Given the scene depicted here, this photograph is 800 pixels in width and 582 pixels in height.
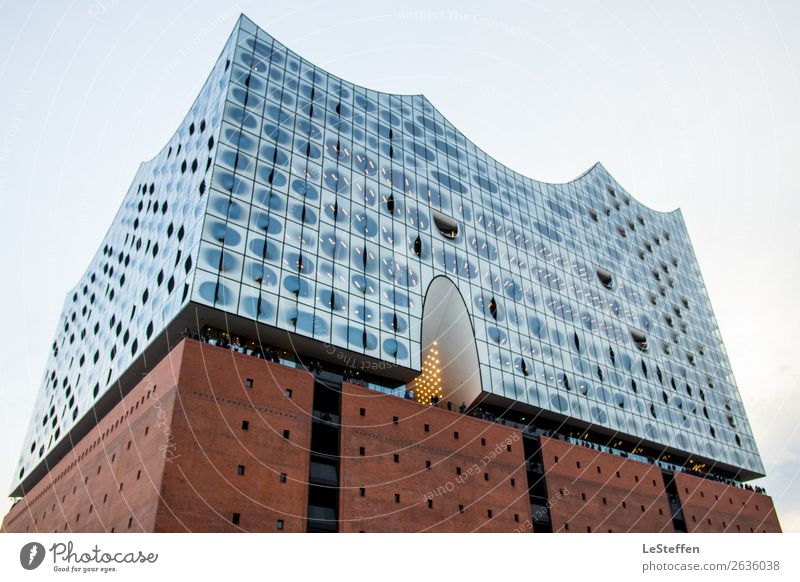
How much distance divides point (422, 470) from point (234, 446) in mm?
8521

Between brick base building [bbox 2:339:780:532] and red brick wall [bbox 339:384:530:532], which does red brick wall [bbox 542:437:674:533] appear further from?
red brick wall [bbox 339:384:530:532]

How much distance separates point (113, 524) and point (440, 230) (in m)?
21.8

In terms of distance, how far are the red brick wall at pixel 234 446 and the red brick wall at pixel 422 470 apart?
228cm

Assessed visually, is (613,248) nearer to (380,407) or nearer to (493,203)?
(493,203)

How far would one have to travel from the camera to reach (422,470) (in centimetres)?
2767

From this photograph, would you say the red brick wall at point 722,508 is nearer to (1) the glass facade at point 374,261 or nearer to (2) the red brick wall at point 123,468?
(1) the glass facade at point 374,261

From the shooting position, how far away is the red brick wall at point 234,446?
21.2 meters

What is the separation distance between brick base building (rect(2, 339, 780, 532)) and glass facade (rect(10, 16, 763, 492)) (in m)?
2.84

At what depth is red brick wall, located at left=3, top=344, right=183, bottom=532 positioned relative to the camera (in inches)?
864

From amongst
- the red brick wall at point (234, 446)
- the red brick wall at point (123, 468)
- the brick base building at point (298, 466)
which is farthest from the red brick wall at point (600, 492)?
the red brick wall at point (123, 468)
